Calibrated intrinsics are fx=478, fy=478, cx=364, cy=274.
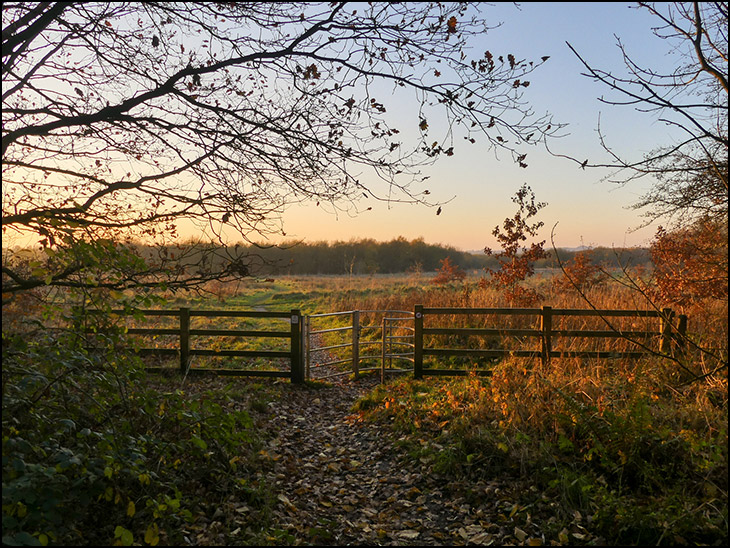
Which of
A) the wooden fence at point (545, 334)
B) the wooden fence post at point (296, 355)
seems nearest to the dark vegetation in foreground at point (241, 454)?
the wooden fence at point (545, 334)

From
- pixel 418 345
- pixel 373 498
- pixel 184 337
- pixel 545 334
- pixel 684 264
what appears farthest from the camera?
pixel 684 264

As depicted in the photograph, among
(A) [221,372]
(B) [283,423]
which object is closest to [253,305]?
(A) [221,372]

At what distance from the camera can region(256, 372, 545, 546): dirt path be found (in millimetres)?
4062

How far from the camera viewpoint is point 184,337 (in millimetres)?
9047

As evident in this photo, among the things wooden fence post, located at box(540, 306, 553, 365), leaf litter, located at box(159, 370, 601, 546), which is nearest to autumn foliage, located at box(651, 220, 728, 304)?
wooden fence post, located at box(540, 306, 553, 365)

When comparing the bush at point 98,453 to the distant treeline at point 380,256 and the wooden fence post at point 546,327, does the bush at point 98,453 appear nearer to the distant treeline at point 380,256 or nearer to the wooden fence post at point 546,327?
the wooden fence post at point 546,327

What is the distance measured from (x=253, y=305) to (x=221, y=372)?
15520 mm

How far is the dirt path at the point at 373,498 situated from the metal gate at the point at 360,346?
263cm

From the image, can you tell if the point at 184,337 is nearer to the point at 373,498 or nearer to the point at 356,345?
the point at 356,345

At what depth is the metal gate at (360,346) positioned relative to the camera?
31.5ft

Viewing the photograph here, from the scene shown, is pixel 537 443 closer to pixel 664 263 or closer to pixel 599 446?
pixel 599 446

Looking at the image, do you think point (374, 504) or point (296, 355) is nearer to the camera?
point (374, 504)

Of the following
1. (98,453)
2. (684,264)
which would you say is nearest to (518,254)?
(684,264)

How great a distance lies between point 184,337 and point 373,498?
556 cm
